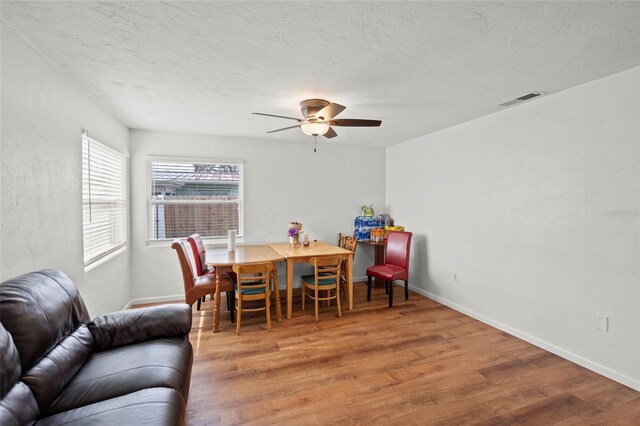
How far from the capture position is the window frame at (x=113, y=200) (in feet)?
9.09

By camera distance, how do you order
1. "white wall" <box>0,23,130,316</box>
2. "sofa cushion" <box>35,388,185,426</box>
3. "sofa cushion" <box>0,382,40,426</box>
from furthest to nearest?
"white wall" <box>0,23,130,316</box> < "sofa cushion" <box>35,388,185,426</box> < "sofa cushion" <box>0,382,40,426</box>

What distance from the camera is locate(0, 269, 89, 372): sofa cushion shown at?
4.61 ft

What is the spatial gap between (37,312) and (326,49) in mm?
2239

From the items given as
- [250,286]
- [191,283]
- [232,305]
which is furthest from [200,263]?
[250,286]

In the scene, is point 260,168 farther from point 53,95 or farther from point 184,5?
point 184,5

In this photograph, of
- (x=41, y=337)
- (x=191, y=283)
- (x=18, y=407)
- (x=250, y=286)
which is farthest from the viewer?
(x=191, y=283)

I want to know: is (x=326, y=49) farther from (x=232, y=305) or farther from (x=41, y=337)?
(x=232, y=305)

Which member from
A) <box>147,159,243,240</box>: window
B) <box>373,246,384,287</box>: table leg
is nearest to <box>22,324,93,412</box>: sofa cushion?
<box>147,159,243,240</box>: window

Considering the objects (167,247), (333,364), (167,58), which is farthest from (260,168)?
(333,364)

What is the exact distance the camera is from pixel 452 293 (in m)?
4.14

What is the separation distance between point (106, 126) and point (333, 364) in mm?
3428

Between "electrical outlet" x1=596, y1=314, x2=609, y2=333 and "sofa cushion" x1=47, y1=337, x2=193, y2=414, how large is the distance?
3.25 m

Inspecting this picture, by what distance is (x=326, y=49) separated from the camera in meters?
2.04

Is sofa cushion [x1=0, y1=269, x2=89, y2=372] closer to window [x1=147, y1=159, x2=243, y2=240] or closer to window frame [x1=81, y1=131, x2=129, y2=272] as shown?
window frame [x1=81, y1=131, x2=129, y2=272]
